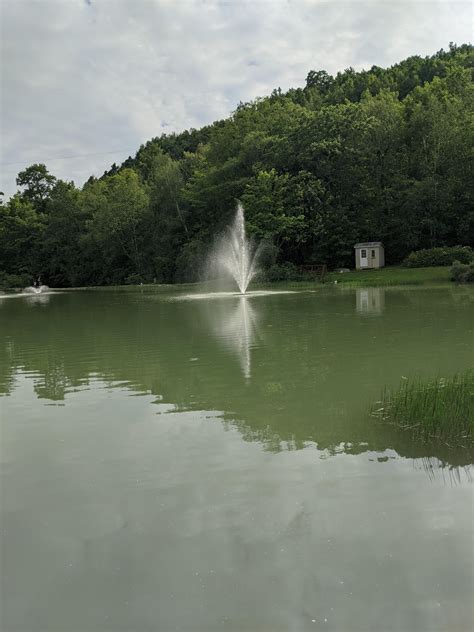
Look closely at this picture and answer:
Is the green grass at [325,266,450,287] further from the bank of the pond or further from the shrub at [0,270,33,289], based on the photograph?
the shrub at [0,270,33,289]

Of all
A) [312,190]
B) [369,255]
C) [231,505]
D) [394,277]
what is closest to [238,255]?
[312,190]

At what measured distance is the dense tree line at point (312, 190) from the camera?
47.5 m

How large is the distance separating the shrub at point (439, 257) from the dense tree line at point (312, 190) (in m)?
4.52

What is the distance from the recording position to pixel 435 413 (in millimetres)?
6199

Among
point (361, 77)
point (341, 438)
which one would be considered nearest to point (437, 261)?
point (341, 438)

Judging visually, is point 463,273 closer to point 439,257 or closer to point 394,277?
point 394,277

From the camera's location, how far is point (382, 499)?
15.0 feet

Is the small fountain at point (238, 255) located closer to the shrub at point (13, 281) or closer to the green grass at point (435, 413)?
the shrub at point (13, 281)

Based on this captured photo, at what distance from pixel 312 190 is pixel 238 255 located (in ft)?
28.3

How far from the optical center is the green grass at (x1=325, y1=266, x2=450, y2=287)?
36.2 meters

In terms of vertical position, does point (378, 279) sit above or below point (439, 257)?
below

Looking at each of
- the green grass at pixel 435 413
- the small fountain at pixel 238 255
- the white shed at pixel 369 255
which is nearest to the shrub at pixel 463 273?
the white shed at pixel 369 255

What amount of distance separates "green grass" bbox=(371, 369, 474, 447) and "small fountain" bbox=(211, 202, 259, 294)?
111 ft

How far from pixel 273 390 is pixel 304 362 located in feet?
7.67
